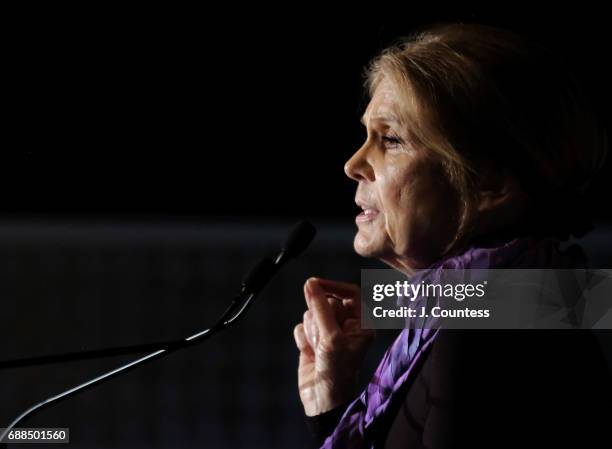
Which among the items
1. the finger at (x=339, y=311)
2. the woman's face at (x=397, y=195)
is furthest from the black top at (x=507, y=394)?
the finger at (x=339, y=311)

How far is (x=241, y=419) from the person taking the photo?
2402mm

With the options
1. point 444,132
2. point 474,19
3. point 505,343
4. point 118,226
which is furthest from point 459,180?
point 118,226

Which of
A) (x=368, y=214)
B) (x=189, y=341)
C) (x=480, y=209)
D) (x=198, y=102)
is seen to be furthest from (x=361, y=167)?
(x=198, y=102)

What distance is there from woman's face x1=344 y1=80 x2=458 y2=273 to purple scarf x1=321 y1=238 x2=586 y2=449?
0.12ft

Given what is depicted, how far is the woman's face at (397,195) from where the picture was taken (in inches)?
36.9

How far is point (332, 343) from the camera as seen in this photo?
1.08 m

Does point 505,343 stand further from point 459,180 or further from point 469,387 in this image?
point 459,180

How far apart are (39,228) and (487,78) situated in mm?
1623

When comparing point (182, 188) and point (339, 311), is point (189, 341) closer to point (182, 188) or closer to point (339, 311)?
point (339, 311)

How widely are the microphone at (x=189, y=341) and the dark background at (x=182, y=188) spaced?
0.81 m

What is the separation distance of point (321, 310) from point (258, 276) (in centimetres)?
22

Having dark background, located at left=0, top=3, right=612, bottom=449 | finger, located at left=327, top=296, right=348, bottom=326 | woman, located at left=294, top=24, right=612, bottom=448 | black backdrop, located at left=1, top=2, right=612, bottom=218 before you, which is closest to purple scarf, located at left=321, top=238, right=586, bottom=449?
woman, located at left=294, top=24, right=612, bottom=448

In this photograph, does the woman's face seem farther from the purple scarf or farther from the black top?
the black top

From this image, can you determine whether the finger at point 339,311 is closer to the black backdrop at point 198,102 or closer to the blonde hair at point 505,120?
the blonde hair at point 505,120
